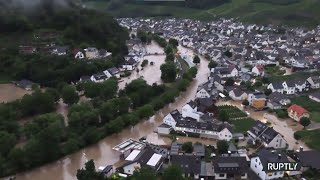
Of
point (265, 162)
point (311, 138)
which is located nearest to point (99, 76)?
point (311, 138)

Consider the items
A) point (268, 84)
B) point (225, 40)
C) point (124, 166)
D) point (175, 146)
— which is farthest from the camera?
point (225, 40)

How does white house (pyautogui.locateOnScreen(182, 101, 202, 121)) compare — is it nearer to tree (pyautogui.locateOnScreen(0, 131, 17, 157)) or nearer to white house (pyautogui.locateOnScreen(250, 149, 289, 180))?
white house (pyautogui.locateOnScreen(250, 149, 289, 180))

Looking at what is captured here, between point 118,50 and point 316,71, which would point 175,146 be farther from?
point 118,50

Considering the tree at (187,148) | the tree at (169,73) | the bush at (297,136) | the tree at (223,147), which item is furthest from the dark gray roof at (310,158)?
the tree at (169,73)

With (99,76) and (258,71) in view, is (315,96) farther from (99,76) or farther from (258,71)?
(99,76)

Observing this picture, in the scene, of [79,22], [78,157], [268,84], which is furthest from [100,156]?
[79,22]

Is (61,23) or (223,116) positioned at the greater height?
(61,23)

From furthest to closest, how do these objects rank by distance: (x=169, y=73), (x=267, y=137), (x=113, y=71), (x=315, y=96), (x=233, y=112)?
(x=113, y=71)
(x=169, y=73)
(x=315, y=96)
(x=233, y=112)
(x=267, y=137)

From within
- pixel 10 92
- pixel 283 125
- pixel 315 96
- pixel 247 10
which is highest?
pixel 247 10
